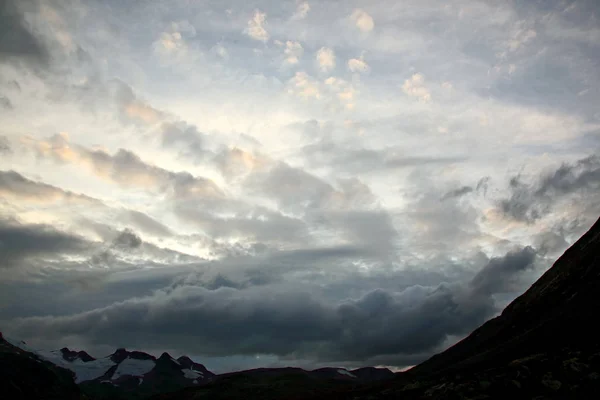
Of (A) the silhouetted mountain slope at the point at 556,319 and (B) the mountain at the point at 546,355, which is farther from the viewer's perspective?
(A) the silhouetted mountain slope at the point at 556,319

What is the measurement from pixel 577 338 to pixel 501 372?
2478 centimetres

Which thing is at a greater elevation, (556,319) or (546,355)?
(556,319)

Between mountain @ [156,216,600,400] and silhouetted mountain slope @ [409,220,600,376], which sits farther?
silhouetted mountain slope @ [409,220,600,376]

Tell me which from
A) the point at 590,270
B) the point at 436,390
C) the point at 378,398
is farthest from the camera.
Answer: the point at 590,270

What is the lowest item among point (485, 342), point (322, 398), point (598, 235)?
point (322, 398)

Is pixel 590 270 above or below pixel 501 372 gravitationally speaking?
above

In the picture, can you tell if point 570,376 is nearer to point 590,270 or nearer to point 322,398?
point 590,270

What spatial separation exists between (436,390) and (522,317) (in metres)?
86.8

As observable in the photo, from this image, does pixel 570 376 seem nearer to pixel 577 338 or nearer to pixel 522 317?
pixel 577 338

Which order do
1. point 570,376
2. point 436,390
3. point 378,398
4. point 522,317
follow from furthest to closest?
point 522,317 → point 378,398 → point 436,390 → point 570,376

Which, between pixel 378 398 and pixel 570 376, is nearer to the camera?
pixel 570 376

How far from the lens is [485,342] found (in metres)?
184

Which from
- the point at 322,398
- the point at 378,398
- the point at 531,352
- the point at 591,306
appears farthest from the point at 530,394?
the point at 322,398

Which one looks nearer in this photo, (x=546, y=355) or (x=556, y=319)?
(x=546, y=355)
